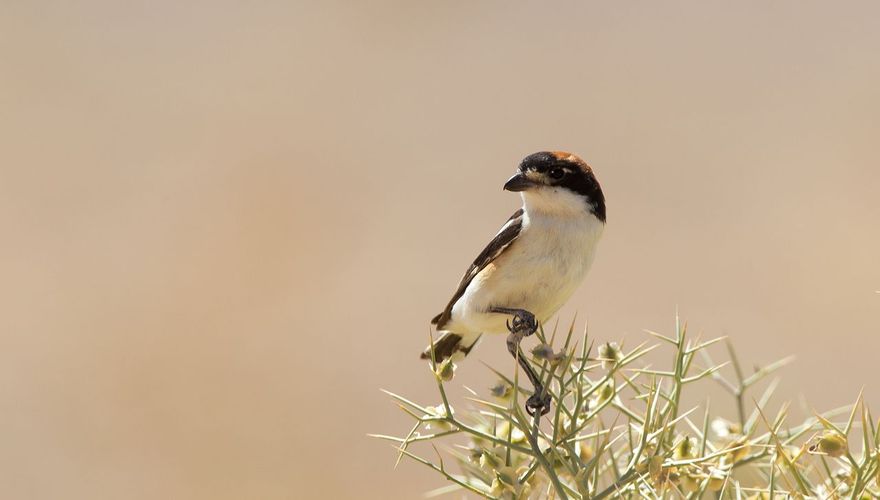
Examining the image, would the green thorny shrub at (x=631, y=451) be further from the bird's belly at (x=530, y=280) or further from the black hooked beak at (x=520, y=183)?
the black hooked beak at (x=520, y=183)

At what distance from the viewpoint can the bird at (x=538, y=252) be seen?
3.73m

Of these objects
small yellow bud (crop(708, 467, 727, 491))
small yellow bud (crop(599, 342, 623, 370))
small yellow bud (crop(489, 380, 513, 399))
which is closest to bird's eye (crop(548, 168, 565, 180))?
small yellow bud (crop(599, 342, 623, 370))

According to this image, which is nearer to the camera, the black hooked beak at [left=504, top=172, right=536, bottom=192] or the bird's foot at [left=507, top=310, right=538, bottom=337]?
the bird's foot at [left=507, top=310, right=538, bottom=337]

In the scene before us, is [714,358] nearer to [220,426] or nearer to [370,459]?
[370,459]

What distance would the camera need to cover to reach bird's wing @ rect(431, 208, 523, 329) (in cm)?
401

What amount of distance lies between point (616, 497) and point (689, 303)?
11.4 meters

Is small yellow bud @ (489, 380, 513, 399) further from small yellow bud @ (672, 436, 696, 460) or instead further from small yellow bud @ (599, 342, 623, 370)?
small yellow bud @ (672, 436, 696, 460)

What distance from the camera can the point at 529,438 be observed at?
7.36ft

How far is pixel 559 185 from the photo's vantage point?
3.90 m

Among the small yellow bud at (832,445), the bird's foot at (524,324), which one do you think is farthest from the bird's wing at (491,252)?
the small yellow bud at (832,445)

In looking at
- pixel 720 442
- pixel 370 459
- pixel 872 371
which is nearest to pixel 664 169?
pixel 872 371

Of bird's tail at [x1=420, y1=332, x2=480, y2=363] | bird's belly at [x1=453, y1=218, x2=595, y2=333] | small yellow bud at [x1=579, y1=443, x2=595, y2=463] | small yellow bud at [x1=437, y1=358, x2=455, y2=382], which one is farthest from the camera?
bird's tail at [x1=420, y1=332, x2=480, y2=363]

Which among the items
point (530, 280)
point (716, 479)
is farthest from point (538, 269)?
point (716, 479)

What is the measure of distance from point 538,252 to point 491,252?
1.03ft
